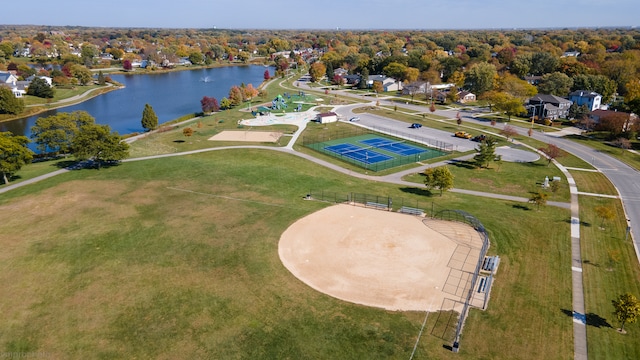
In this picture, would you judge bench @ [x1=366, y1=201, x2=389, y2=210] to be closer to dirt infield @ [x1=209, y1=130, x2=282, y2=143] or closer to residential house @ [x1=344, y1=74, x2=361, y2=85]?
dirt infield @ [x1=209, y1=130, x2=282, y2=143]

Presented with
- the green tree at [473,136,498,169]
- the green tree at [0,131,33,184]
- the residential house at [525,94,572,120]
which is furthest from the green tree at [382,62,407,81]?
the green tree at [0,131,33,184]

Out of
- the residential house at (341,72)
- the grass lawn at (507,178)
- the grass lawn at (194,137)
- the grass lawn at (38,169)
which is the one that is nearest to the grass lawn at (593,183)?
the grass lawn at (507,178)

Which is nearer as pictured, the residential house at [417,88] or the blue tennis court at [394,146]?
the blue tennis court at [394,146]

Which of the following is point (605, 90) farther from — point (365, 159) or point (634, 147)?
point (365, 159)

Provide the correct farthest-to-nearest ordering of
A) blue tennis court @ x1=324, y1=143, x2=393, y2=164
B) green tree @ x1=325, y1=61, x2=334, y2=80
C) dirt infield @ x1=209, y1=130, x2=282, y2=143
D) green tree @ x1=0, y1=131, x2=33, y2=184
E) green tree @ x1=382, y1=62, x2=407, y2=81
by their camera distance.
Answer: green tree @ x1=325, y1=61, x2=334, y2=80 → green tree @ x1=382, y1=62, x2=407, y2=81 → dirt infield @ x1=209, y1=130, x2=282, y2=143 → blue tennis court @ x1=324, y1=143, x2=393, y2=164 → green tree @ x1=0, y1=131, x2=33, y2=184

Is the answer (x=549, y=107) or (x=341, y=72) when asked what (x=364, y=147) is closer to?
(x=549, y=107)

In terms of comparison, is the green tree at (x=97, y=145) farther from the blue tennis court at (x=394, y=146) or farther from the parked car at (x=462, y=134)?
the parked car at (x=462, y=134)

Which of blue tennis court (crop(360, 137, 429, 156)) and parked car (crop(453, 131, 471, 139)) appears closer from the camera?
blue tennis court (crop(360, 137, 429, 156))
